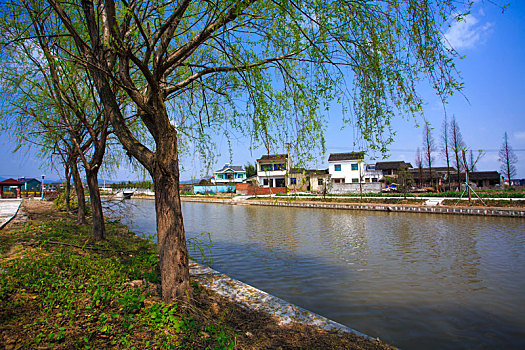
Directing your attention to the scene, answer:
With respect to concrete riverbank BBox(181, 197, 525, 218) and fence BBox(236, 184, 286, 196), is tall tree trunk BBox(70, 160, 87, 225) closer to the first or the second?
concrete riverbank BBox(181, 197, 525, 218)

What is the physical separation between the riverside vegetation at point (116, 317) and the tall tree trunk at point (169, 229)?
9.4 inches

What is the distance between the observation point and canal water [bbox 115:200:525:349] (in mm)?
4453

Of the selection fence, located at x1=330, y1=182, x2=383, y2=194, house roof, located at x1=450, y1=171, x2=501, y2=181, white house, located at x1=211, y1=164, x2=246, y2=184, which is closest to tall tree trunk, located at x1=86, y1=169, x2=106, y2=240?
fence, located at x1=330, y1=182, x2=383, y2=194

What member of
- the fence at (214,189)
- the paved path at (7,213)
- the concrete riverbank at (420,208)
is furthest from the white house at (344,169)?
the paved path at (7,213)

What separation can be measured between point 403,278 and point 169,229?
558 cm

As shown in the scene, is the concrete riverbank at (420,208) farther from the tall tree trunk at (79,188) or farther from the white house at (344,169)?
the white house at (344,169)

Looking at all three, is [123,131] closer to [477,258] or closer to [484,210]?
[477,258]

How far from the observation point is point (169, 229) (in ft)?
12.6

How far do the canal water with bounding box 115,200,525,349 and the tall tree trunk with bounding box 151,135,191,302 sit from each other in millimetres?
2481

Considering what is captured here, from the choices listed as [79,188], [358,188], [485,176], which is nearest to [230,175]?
[358,188]

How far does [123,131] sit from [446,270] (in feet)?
26.5

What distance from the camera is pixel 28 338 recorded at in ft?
8.71

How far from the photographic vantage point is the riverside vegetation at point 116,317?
280 centimetres

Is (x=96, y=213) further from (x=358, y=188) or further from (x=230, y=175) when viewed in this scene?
(x=230, y=175)
